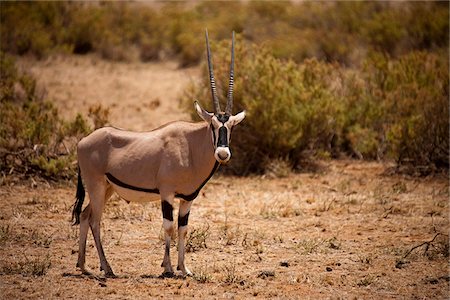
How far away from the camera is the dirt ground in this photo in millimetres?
7457

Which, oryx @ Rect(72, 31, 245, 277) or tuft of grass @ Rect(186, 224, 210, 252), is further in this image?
tuft of grass @ Rect(186, 224, 210, 252)

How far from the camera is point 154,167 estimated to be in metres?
7.55

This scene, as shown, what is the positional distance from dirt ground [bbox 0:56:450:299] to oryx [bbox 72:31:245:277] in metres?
0.54

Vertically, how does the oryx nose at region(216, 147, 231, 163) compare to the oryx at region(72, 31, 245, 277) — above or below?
above

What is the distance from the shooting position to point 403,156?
44.0 ft

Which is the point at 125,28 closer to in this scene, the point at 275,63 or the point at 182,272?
the point at 275,63

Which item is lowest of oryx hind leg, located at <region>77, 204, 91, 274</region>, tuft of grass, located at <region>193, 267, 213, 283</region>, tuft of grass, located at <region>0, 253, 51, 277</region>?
tuft of grass, located at <region>193, 267, 213, 283</region>

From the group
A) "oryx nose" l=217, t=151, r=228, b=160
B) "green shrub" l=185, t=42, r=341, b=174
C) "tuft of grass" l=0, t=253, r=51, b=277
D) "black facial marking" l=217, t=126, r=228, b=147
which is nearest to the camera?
"oryx nose" l=217, t=151, r=228, b=160

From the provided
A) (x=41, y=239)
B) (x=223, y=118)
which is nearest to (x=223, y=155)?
(x=223, y=118)

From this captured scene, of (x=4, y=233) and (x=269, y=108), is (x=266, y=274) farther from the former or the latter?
(x=269, y=108)

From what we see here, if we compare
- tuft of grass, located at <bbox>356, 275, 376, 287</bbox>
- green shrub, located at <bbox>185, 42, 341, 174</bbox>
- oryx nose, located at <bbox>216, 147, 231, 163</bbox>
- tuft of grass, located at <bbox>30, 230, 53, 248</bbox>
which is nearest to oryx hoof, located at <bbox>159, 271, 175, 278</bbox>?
oryx nose, located at <bbox>216, 147, 231, 163</bbox>

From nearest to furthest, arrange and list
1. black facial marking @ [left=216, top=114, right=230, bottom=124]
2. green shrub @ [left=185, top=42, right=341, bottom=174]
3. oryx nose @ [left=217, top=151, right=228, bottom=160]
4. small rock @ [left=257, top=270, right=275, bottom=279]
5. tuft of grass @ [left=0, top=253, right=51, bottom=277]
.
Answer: oryx nose @ [left=217, top=151, right=228, bottom=160] → black facial marking @ [left=216, top=114, right=230, bottom=124] → tuft of grass @ [left=0, top=253, right=51, bottom=277] → small rock @ [left=257, top=270, right=275, bottom=279] → green shrub @ [left=185, top=42, right=341, bottom=174]

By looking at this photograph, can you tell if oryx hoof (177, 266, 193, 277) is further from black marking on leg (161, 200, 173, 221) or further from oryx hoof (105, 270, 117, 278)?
oryx hoof (105, 270, 117, 278)

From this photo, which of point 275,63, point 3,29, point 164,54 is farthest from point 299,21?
point 275,63
